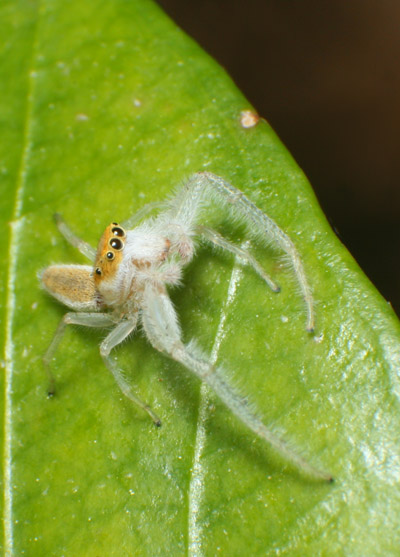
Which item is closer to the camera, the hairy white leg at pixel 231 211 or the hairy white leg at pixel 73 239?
the hairy white leg at pixel 231 211

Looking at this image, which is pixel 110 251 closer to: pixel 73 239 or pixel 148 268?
pixel 148 268

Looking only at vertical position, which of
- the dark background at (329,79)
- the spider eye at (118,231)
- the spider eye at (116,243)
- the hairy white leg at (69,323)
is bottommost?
the hairy white leg at (69,323)

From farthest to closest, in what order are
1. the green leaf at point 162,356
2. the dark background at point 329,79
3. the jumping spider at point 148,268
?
the dark background at point 329,79
the jumping spider at point 148,268
the green leaf at point 162,356

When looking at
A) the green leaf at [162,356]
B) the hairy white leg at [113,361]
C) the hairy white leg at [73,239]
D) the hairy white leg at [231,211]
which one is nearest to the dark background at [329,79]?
the green leaf at [162,356]

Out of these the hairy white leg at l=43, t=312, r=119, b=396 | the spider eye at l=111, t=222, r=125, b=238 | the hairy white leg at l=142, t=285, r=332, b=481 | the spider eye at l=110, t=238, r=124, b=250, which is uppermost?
the spider eye at l=111, t=222, r=125, b=238

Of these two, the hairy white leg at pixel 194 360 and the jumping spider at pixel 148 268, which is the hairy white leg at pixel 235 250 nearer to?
the jumping spider at pixel 148 268

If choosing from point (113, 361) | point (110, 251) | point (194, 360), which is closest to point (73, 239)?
point (110, 251)

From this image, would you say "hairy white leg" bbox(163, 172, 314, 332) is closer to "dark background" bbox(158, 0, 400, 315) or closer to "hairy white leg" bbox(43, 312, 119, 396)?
"hairy white leg" bbox(43, 312, 119, 396)

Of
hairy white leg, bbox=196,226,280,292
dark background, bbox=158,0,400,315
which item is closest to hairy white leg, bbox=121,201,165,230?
hairy white leg, bbox=196,226,280,292
